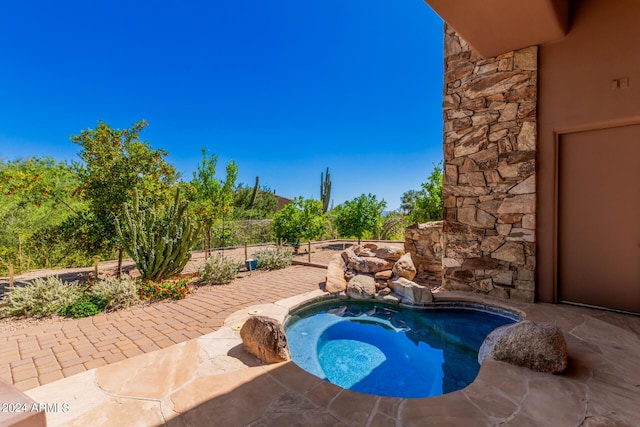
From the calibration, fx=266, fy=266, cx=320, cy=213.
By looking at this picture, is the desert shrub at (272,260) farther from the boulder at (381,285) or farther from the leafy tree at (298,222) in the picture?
the leafy tree at (298,222)

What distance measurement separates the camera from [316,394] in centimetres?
208

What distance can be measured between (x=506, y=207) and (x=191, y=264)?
26.4 feet

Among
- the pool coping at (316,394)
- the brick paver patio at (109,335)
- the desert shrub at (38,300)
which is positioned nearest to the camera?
the pool coping at (316,394)

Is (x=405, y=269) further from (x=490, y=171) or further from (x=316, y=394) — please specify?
(x=316, y=394)

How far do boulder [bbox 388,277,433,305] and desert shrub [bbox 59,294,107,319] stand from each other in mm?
4901

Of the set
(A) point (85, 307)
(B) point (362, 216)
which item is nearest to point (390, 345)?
(A) point (85, 307)

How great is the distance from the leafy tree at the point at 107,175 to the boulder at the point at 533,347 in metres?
7.26

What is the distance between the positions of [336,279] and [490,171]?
3.36 m

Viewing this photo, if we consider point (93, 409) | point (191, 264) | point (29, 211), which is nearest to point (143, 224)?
point (191, 264)

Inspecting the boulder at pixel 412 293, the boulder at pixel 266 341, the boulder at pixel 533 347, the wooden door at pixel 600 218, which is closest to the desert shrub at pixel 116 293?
the boulder at pixel 266 341

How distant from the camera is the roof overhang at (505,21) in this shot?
3.14m

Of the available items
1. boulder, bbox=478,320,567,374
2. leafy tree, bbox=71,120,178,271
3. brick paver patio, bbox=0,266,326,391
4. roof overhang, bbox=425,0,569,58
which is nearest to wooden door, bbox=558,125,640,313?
roof overhang, bbox=425,0,569,58

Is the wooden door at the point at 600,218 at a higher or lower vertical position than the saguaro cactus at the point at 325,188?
lower

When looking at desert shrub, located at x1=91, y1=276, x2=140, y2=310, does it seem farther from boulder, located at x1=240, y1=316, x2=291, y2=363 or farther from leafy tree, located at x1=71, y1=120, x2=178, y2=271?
boulder, located at x1=240, y1=316, x2=291, y2=363
